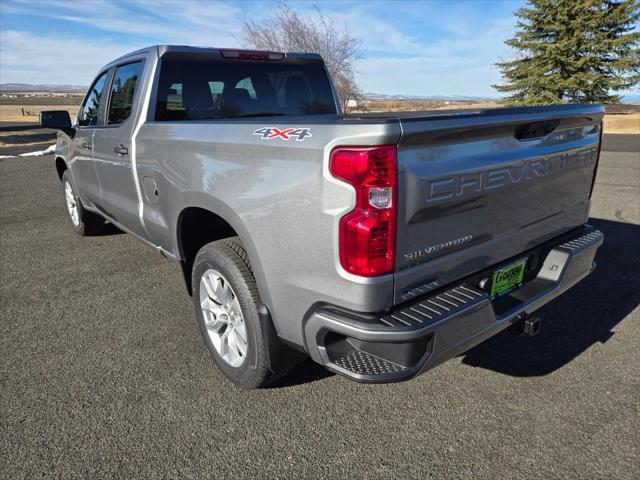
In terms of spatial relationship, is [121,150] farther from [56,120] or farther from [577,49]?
[577,49]

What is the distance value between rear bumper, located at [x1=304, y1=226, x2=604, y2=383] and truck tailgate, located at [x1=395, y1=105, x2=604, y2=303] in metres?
0.09

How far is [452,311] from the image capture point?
2.03m

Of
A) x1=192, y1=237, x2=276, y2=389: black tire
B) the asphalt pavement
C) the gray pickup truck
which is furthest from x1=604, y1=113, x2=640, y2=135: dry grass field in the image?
x1=192, y1=237, x2=276, y2=389: black tire

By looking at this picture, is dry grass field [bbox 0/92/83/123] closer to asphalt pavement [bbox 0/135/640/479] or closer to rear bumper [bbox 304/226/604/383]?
asphalt pavement [bbox 0/135/640/479]

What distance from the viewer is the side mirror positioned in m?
4.77

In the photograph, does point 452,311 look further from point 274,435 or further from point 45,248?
point 45,248

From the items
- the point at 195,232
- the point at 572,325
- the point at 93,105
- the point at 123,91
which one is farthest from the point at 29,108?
the point at 572,325

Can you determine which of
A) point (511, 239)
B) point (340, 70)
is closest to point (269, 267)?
point (511, 239)

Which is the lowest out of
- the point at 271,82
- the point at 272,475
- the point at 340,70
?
the point at 272,475

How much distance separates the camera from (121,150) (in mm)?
3584

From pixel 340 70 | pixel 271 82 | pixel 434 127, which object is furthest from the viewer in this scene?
pixel 340 70

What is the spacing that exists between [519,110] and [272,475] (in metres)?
2.11

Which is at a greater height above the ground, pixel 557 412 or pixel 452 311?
pixel 452 311

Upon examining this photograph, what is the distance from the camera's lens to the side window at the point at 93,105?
4.41 m
